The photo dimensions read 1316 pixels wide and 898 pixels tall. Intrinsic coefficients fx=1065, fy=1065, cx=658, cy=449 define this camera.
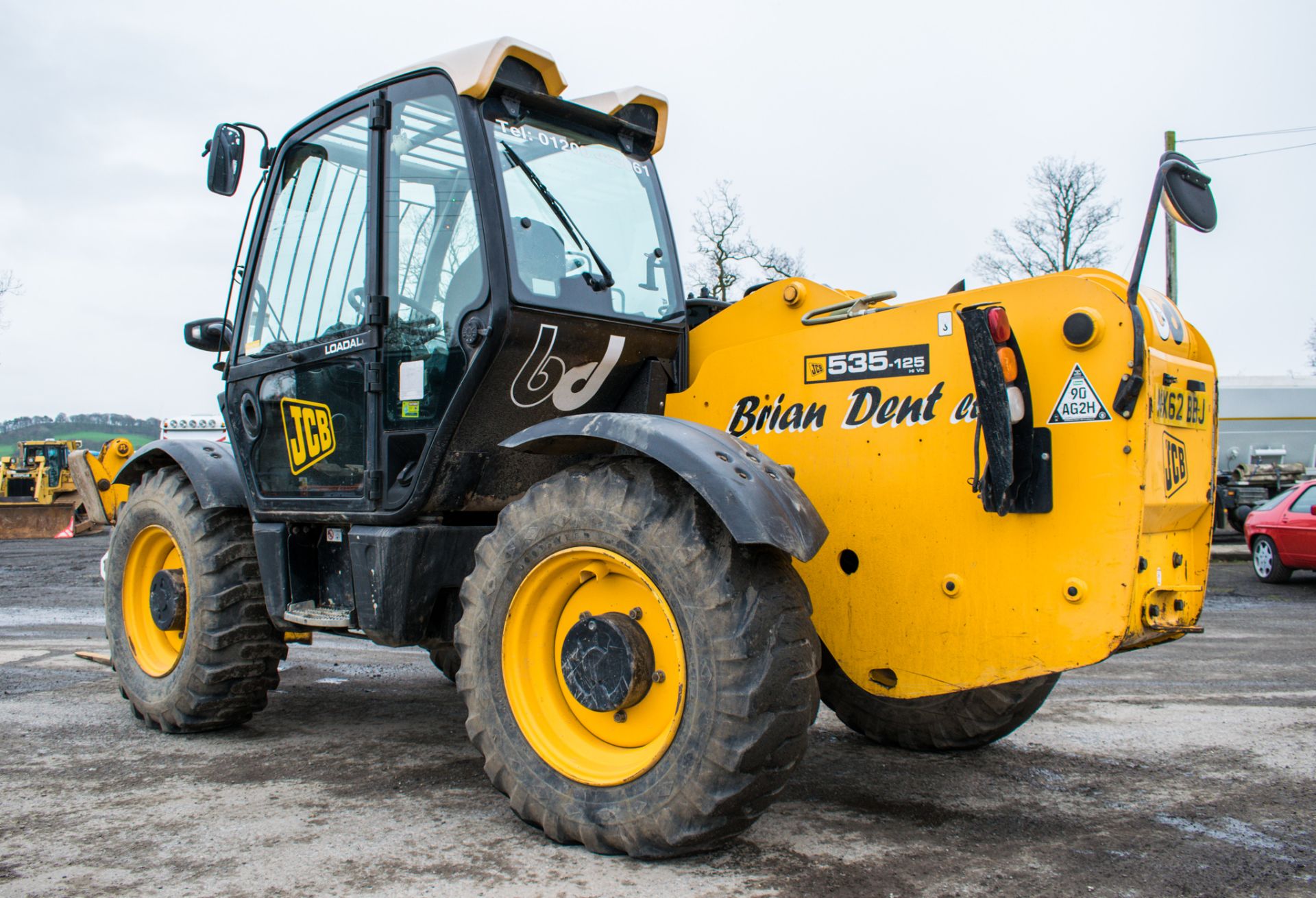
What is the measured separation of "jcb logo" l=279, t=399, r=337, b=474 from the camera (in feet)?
15.1

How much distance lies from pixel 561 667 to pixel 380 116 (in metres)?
2.38

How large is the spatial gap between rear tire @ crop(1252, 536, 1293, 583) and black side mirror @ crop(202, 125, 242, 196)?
13.8 meters

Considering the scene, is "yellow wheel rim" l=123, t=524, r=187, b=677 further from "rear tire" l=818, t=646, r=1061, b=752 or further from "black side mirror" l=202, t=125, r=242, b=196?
"rear tire" l=818, t=646, r=1061, b=752

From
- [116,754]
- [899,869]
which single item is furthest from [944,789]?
[116,754]

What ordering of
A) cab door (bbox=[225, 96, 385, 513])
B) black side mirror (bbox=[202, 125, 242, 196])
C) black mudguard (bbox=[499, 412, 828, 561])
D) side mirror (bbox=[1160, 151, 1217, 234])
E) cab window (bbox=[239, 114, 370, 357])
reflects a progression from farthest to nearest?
1. black side mirror (bbox=[202, 125, 242, 196])
2. cab window (bbox=[239, 114, 370, 357])
3. cab door (bbox=[225, 96, 385, 513])
4. side mirror (bbox=[1160, 151, 1217, 234])
5. black mudguard (bbox=[499, 412, 828, 561])

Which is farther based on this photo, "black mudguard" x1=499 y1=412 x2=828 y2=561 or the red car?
the red car

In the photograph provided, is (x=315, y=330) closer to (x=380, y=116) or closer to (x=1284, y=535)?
(x=380, y=116)

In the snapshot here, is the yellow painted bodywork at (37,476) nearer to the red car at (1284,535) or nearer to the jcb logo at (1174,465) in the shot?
the red car at (1284,535)

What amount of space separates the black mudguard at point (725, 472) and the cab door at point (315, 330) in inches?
46.5

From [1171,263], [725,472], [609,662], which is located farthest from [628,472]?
[1171,263]

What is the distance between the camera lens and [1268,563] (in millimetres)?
14141

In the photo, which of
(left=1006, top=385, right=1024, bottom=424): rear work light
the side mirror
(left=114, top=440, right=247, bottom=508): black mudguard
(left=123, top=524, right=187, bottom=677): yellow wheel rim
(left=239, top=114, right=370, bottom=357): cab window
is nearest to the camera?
the side mirror

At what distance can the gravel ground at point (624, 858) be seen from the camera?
3115mm

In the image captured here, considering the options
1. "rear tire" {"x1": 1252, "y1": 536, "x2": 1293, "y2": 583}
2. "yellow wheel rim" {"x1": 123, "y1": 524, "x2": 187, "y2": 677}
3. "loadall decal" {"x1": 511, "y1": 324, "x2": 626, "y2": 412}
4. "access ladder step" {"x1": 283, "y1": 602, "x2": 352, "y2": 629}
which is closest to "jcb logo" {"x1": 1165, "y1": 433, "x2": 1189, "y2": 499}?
"loadall decal" {"x1": 511, "y1": 324, "x2": 626, "y2": 412}
